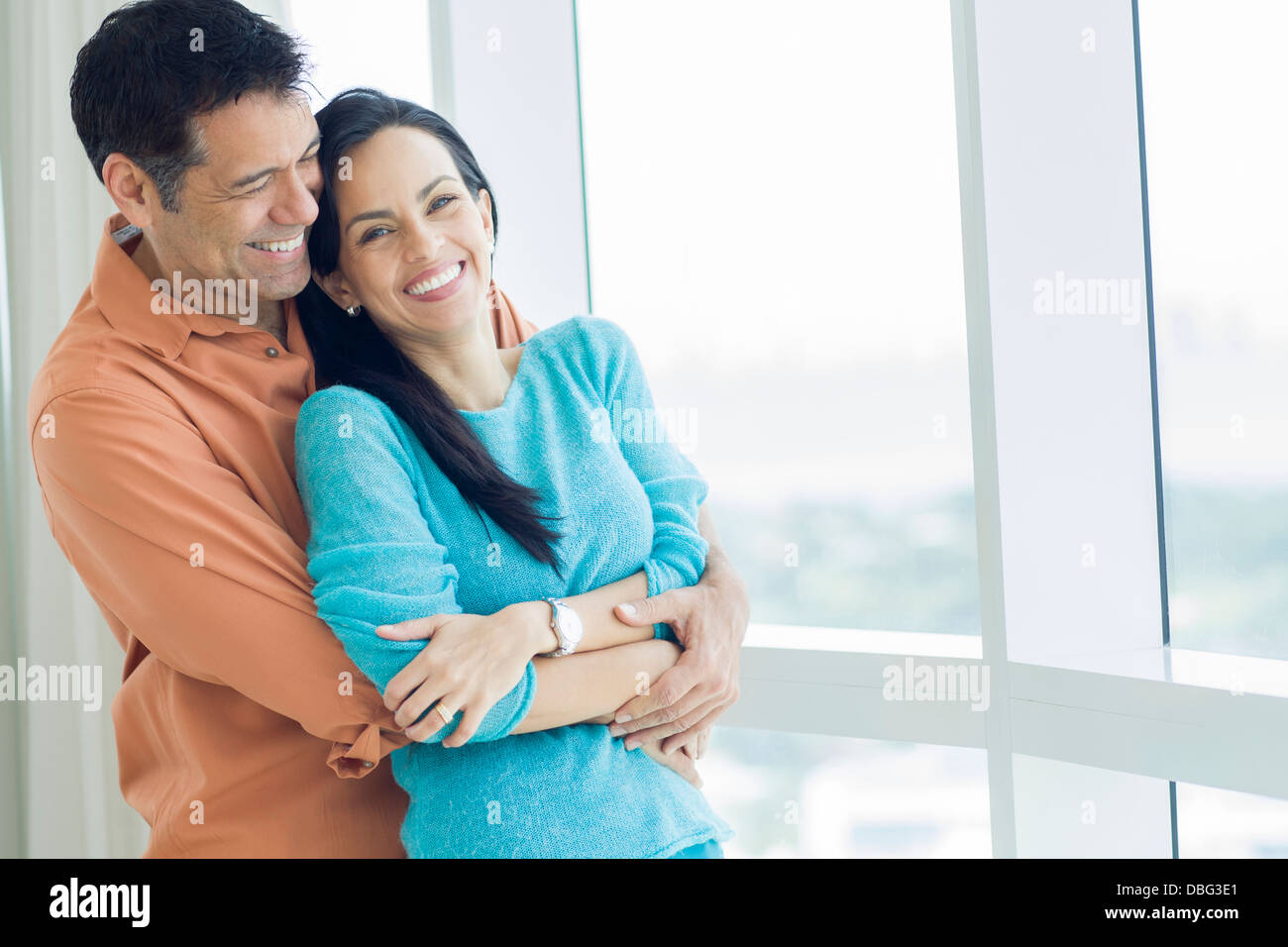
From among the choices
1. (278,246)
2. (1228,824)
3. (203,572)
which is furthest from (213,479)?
(1228,824)

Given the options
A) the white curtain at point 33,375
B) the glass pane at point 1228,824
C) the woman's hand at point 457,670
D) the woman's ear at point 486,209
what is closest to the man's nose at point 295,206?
the woman's ear at point 486,209

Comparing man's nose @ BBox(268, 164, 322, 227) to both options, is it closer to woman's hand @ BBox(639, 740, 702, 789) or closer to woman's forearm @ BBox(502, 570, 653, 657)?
woman's forearm @ BBox(502, 570, 653, 657)

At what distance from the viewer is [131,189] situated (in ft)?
4.40

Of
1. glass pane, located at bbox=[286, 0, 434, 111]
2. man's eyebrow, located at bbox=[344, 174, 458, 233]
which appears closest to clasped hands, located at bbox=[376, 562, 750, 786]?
man's eyebrow, located at bbox=[344, 174, 458, 233]

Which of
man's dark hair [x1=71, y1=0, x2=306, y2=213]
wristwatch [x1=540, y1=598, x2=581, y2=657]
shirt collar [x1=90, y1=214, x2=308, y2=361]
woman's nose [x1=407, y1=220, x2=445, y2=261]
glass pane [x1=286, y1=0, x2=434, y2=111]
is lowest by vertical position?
wristwatch [x1=540, y1=598, x2=581, y2=657]

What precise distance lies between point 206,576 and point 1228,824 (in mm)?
1506

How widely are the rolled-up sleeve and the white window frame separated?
93 centimetres

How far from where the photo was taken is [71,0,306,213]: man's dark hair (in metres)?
1.27

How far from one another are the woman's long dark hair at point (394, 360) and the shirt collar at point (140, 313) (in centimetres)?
11

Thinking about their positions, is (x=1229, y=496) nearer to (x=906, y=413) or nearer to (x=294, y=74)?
(x=906, y=413)

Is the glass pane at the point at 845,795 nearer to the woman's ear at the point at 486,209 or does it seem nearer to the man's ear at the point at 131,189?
the woman's ear at the point at 486,209
